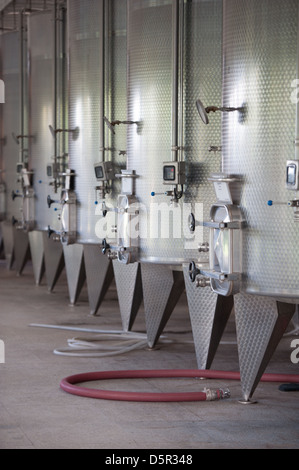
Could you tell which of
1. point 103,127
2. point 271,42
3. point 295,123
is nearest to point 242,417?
point 295,123

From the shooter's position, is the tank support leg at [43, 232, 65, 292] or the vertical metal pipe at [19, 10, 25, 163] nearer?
the tank support leg at [43, 232, 65, 292]

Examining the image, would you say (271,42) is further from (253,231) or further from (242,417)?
(242,417)

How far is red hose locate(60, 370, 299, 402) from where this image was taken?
17.3 ft

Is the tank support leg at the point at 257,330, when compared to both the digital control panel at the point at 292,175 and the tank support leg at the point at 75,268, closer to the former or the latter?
the digital control panel at the point at 292,175

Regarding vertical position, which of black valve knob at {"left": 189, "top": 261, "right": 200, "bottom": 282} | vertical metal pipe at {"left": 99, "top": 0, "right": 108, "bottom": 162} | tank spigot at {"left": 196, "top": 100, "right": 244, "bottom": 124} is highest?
vertical metal pipe at {"left": 99, "top": 0, "right": 108, "bottom": 162}

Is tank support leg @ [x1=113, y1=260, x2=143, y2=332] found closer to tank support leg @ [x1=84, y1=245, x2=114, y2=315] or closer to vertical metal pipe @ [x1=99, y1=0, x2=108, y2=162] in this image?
tank support leg @ [x1=84, y1=245, x2=114, y2=315]

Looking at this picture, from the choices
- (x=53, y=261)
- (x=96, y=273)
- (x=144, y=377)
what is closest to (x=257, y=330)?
(x=144, y=377)

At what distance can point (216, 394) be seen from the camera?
533 centimetres

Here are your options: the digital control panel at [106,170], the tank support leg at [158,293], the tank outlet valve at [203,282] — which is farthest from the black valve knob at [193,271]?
the digital control panel at [106,170]

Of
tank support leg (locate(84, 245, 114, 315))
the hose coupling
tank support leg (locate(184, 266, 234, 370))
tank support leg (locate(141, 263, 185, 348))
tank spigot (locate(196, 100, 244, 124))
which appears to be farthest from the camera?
tank support leg (locate(84, 245, 114, 315))

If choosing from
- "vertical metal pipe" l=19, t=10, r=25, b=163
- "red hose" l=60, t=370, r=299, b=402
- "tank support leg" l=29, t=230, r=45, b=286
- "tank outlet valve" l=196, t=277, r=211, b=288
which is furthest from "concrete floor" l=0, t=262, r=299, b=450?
"vertical metal pipe" l=19, t=10, r=25, b=163

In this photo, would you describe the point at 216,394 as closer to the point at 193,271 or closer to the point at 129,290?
the point at 193,271

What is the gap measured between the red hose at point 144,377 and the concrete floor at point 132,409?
0.14 feet

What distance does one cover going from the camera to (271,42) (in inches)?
193
